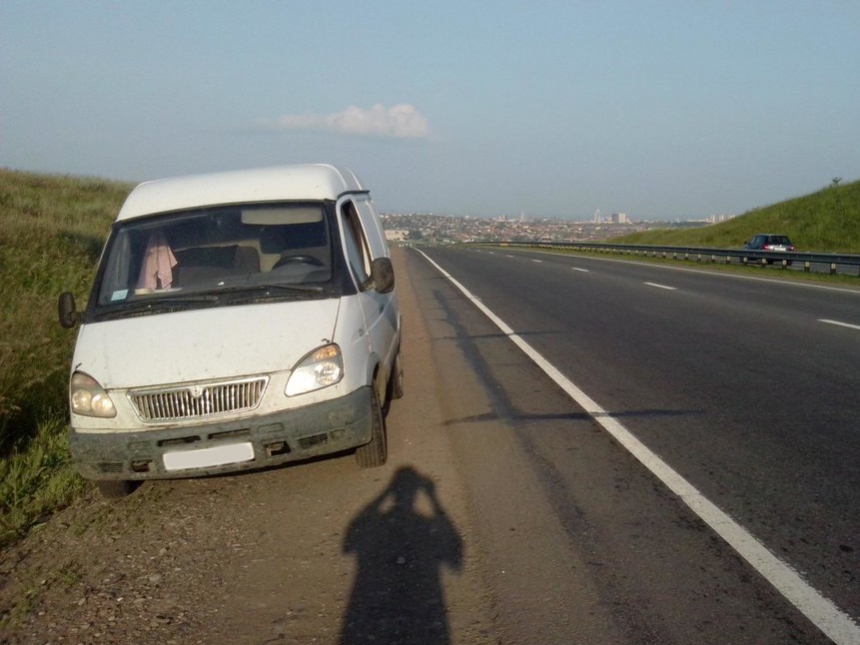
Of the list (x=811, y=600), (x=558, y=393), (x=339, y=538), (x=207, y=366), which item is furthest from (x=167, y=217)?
(x=811, y=600)

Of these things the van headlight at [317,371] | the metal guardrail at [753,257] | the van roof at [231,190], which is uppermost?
the van roof at [231,190]

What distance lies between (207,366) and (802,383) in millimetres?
6018

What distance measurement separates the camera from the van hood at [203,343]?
5.36 metres

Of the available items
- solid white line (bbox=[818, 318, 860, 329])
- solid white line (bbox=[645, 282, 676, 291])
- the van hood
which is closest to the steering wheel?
the van hood

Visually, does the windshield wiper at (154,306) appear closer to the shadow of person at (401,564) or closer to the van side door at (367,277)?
the van side door at (367,277)

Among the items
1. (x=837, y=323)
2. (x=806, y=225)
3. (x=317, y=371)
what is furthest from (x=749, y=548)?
(x=806, y=225)

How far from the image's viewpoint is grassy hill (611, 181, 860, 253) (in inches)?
1686

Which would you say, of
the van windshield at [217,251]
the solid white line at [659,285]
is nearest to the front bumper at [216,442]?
the van windshield at [217,251]

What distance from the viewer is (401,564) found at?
448 centimetres

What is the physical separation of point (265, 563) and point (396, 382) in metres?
3.59

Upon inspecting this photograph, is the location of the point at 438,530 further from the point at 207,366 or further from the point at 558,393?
the point at 558,393

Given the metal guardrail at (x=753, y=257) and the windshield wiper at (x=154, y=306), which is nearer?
the windshield wiper at (x=154, y=306)

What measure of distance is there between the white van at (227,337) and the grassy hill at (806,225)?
38.4m

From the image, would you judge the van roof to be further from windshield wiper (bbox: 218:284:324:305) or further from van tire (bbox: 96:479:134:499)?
van tire (bbox: 96:479:134:499)
